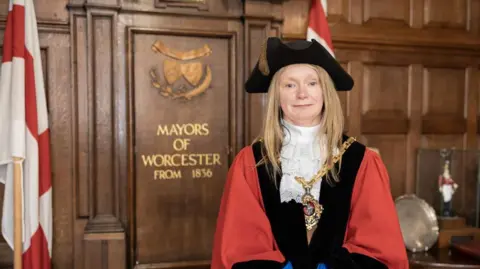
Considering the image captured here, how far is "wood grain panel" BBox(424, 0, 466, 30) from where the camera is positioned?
3311 millimetres

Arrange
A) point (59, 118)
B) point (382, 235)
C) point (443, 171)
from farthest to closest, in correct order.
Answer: point (443, 171) < point (59, 118) < point (382, 235)

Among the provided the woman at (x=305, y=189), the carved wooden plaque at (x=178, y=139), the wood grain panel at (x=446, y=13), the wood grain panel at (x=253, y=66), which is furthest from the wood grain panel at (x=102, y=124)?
the wood grain panel at (x=446, y=13)

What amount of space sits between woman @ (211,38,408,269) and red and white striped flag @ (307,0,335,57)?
115cm

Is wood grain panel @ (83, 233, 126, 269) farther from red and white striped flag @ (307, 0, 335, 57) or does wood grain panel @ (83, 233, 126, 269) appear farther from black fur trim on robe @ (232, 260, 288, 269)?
red and white striped flag @ (307, 0, 335, 57)

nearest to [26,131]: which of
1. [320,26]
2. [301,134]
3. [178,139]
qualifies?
[178,139]

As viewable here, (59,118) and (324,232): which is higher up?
(59,118)

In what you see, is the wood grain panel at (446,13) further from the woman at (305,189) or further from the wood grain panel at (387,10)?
the woman at (305,189)

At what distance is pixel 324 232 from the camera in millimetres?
1719

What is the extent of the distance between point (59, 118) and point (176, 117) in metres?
0.71

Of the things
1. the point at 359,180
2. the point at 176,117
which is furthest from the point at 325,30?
the point at 359,180

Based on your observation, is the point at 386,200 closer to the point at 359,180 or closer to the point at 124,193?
the point at 359,180

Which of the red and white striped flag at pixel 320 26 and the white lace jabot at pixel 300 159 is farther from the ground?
the red and white striped flag at pixel 320 26

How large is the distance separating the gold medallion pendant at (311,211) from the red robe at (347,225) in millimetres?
123

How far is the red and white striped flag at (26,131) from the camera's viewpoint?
244 centimetres
